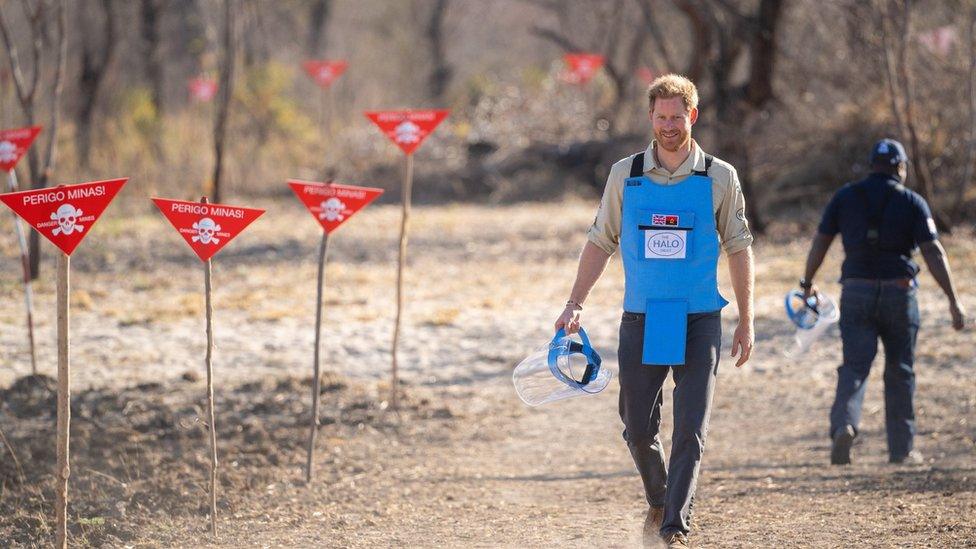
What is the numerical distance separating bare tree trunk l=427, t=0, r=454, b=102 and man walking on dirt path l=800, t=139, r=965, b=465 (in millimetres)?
27167

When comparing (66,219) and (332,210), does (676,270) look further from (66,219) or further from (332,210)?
(332,210)

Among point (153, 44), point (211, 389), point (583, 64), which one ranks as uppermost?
point (153, 44)

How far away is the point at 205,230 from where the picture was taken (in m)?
5.61

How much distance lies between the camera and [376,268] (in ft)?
47.8

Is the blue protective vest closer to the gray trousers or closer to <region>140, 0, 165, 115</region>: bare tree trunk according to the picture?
the gray trousers

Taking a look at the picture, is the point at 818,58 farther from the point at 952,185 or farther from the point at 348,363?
the point at 348,363

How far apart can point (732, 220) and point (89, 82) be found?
19268 millimetres

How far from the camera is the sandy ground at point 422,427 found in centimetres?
578

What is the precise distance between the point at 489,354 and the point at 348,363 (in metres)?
1.14

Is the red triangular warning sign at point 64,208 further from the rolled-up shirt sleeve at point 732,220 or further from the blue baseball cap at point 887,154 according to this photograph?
the blue baseball cap at point 887,154

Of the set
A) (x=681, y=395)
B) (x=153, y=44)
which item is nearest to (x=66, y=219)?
(x=681, y=395)

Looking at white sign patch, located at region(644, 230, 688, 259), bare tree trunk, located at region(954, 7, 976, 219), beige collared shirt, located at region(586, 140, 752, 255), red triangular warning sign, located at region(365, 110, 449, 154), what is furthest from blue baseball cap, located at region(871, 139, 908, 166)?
bare tree trunk, located at region(954, 7, 976, 219)

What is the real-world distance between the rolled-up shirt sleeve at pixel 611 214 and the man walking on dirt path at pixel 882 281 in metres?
2.21

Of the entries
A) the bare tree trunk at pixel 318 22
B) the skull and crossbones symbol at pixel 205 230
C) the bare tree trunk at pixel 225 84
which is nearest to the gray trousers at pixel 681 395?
the skull and crossbones symbol at pixel 205 230
